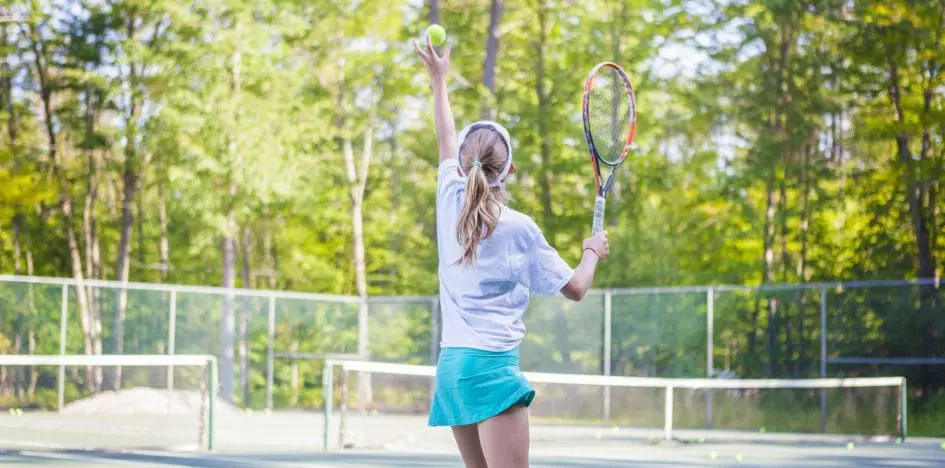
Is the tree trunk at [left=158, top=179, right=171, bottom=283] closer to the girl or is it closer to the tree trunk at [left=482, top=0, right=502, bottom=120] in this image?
the tree trunk at [left=482, top=0, right=502, bottom=120]

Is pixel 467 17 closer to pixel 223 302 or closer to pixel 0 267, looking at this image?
pixel 223 302

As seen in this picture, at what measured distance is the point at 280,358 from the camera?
21797 millimetres

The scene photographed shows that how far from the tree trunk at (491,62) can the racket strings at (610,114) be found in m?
16.9

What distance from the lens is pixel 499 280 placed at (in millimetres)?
3639

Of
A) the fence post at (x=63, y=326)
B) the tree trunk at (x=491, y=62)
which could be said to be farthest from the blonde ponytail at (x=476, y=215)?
the tree trunk at (x=491, y=62)

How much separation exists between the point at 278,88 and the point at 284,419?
26.0 ft

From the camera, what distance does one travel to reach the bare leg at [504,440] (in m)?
3.61

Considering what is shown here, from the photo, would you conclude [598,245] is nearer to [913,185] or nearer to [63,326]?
[63,326]

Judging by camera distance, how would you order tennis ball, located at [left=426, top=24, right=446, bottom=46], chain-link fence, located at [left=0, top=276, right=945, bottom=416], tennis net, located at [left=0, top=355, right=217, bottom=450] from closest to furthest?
tennis ball, located at [left=426, top=24, right=446, bottom=46]
tennis net, located at [left=0, top=355, right=217, bottom=450]
chain-link fence, located at [left=0, top=276, right=945, bottom=416]

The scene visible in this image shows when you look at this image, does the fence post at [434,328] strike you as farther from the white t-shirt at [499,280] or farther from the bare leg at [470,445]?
the white t-shirt at [499,280]

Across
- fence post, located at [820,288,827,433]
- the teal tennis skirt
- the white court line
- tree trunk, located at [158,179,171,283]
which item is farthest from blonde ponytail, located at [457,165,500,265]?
tree trunk, located at [158,179,171,283]

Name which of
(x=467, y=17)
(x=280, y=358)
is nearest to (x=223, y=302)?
(x=280, y=358)

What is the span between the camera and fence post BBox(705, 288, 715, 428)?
18797 millimetres

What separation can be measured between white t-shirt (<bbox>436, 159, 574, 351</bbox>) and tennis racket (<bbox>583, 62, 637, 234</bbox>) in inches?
39.8
